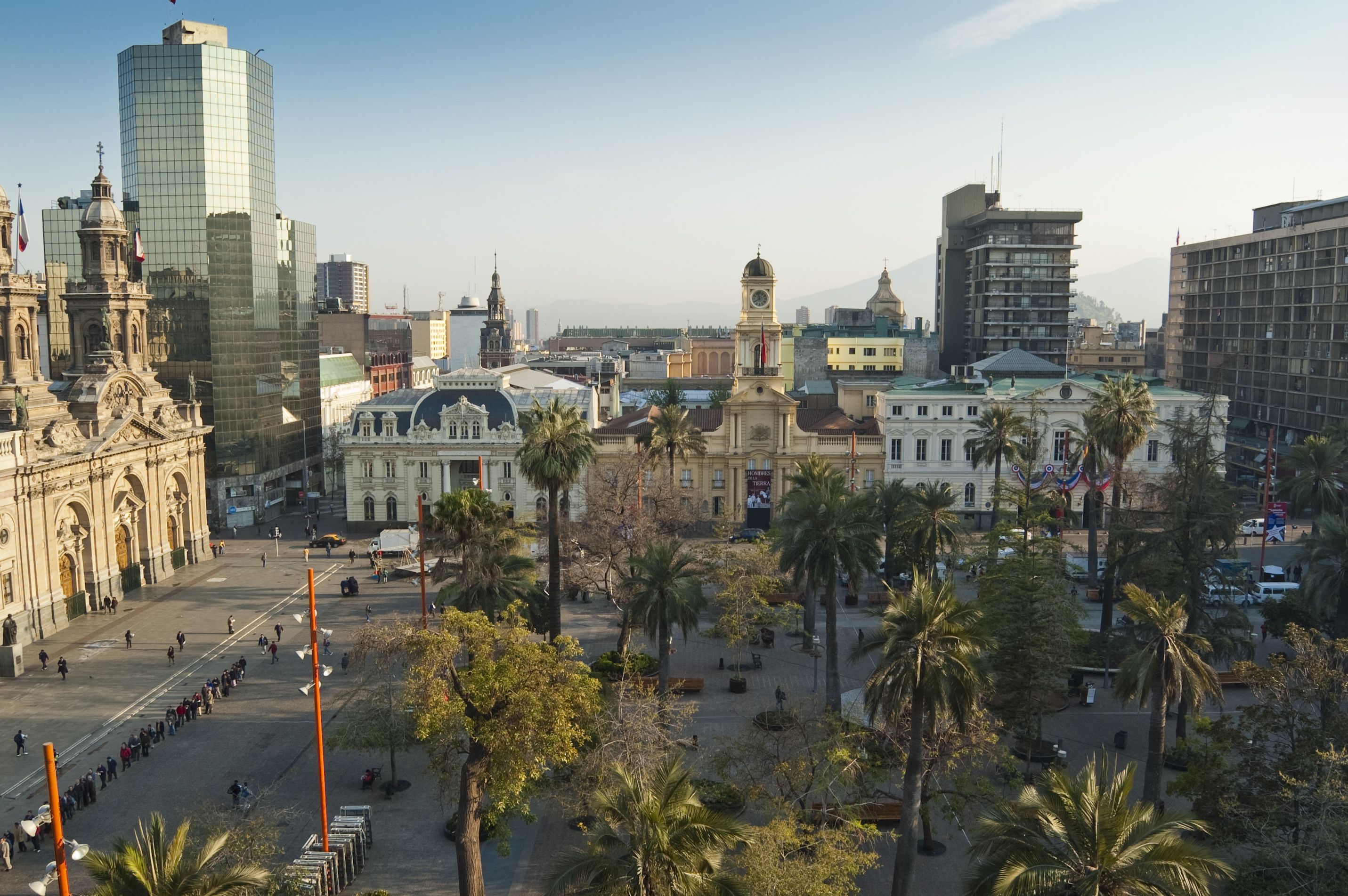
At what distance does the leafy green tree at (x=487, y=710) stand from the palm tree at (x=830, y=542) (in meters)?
14.8

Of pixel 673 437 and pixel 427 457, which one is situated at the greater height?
pixel 673 437

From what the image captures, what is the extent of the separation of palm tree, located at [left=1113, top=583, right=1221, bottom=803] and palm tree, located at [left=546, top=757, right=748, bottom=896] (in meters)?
15.2

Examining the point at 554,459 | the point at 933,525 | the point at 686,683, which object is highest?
the point at 554,459

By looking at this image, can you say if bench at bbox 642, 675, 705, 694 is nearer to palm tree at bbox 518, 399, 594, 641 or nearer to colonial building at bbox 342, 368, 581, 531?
palm tree at bbox 518, 399, 594, 641

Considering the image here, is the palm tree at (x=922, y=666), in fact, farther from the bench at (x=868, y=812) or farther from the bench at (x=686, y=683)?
the bench at (x=686, y=683)

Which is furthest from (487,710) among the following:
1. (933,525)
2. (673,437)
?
(673,437)

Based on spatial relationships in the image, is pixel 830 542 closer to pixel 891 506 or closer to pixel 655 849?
pixel 891 506

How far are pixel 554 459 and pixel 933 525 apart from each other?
63.8ft

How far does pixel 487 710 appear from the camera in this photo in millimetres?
27109

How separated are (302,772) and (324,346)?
456 feet

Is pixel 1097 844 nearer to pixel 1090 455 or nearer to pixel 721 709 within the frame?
pixel 721 709

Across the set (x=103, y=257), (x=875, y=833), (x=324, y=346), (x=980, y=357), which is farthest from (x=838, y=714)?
(x=324, y=346)

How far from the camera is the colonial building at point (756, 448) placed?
8262 cm

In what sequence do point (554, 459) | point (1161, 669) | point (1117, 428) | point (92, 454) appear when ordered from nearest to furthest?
point (1161, 669), point (554, 459), point (1117, 428), point (92, 454)
